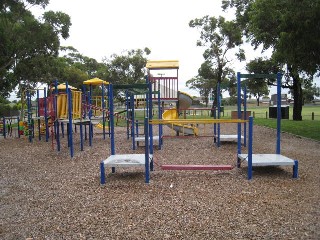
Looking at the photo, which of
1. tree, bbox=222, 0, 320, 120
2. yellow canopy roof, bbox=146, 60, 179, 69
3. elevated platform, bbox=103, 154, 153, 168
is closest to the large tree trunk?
tree, bbox=222, 0, 320, 120

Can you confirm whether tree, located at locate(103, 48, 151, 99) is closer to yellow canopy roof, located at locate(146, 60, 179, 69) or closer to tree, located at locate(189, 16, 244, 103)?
tree, located at locate(189, 16, 244, 103)

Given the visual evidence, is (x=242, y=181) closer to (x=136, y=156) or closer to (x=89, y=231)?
(x=136, y=156)

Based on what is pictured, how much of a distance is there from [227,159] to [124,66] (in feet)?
109

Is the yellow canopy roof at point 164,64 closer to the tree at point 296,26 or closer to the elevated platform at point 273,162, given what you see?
the tree at point 296,26

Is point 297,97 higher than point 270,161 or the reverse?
higher

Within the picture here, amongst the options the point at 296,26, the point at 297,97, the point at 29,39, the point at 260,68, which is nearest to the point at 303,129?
the point at 260,68

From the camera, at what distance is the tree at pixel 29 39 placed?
1936cm

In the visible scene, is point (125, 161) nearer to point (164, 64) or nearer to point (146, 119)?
point (146, 119)

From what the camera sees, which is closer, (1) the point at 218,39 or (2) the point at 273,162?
(2) the point at 273,162

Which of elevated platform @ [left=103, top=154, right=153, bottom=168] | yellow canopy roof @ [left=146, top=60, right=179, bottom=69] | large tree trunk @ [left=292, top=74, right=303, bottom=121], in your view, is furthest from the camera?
large tree trunk @ [left=292, top=74, right=303, bottom=121]

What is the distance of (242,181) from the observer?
251 inches

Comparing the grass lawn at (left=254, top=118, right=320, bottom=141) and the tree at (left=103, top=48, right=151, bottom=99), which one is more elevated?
the tree at (left=103, top=48, right=151, bottom=99)

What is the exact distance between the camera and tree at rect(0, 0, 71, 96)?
19.4 metres

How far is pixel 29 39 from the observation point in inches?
802
